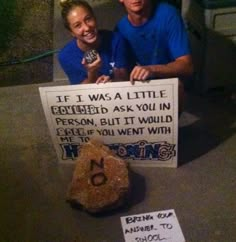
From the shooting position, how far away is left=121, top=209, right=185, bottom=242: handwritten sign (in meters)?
1.12

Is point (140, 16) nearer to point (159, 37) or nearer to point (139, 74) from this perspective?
point (159, 37)

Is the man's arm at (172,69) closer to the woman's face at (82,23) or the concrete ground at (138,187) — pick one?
the woman's face at (82,23)

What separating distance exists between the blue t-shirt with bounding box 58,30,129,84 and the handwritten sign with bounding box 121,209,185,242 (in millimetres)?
522

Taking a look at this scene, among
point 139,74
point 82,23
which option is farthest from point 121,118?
point 82,23

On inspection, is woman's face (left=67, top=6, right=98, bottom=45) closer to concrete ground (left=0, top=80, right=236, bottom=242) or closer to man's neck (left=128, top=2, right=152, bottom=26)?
man's neck (left=128, top=2, right=152, bottom=26)

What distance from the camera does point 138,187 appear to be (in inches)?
51.2

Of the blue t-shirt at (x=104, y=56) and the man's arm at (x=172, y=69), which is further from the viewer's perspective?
the blue t-shirt at (x=104, y=56)

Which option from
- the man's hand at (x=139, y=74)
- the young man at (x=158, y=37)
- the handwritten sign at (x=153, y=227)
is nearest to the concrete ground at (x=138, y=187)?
the handwritten sign at (x=153, y=227)

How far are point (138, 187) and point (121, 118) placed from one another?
0.85ft

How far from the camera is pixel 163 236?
112 centimetres

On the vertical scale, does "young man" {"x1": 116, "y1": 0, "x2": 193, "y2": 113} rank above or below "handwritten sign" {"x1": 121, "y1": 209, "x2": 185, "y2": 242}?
above

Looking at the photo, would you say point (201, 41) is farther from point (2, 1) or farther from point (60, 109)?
point (2, 1)

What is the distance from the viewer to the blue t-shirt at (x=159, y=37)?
1307mm

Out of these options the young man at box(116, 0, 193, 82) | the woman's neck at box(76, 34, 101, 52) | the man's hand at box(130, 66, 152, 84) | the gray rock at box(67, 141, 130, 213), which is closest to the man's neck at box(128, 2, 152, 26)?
the young man at box(116, 0, 193, 82)
